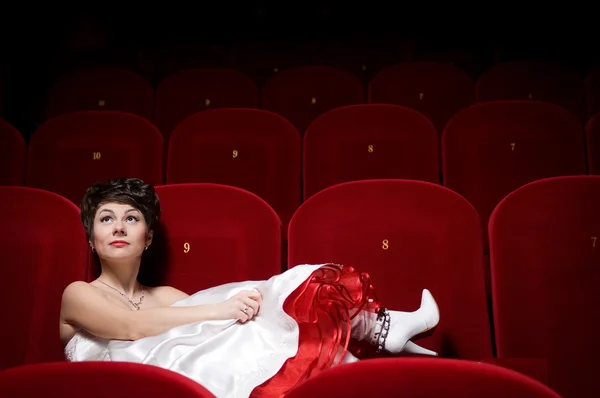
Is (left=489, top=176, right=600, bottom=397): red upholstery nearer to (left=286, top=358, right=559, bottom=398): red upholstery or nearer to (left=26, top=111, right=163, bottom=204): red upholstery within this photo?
(left=286, top=358, right=559, bottom=398): red upholstery

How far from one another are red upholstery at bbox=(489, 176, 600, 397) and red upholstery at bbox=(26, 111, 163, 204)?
370 mm

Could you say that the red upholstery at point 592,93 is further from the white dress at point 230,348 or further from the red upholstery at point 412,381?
the red upholstery at point 412,381

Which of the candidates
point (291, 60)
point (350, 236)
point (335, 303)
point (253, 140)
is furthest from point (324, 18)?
point (335, 303)

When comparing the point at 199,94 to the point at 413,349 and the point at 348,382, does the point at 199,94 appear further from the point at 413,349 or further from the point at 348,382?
the point at 348,382

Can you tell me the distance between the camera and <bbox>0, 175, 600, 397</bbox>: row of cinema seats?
1.42ft

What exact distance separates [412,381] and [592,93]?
0.79 m

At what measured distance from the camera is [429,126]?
660 mm

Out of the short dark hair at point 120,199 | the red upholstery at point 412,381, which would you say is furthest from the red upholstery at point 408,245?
the red upholstery at point 412,381

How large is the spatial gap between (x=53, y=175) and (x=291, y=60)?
1.96ft

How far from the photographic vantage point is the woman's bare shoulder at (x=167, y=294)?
0.47m

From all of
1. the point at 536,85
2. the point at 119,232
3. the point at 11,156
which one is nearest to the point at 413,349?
the point at 119,232

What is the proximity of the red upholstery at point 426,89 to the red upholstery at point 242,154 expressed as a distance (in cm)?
26

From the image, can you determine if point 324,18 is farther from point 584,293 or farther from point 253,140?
point 584,293

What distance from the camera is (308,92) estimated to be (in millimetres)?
867
